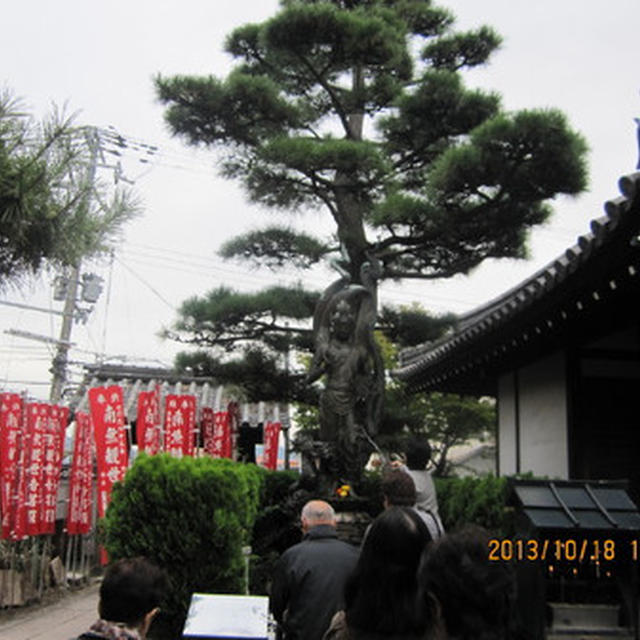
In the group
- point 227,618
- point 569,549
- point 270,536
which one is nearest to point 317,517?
point 227,618

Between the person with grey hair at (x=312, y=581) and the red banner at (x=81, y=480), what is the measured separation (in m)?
8.78

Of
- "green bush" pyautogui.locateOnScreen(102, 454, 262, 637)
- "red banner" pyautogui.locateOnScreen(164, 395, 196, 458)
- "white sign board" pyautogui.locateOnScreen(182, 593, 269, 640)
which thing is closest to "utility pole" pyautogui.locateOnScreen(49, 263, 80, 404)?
"red banner" pyautogui.locateOnScreen(164, 395, 196, 458)

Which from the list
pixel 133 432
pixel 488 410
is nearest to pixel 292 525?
pixel 133 432

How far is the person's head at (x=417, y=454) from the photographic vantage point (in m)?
4.90

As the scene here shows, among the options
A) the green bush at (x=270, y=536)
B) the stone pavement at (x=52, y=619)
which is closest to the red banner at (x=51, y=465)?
the stone pavement at (x=52, y=619)

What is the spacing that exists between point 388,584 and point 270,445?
53.3 feet

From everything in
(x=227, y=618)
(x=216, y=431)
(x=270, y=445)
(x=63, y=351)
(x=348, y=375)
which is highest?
(x=63, y=351)

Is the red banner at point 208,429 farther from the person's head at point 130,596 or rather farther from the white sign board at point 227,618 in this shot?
the person's head at point 130,596

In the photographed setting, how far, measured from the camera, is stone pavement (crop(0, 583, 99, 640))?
791cm

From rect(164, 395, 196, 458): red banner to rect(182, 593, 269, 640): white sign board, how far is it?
10434 millimetres

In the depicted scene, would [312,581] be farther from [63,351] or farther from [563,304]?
[63,351]

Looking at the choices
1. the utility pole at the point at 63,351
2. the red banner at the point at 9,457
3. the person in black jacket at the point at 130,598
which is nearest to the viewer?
the person in black jacket at the point at 130,598
